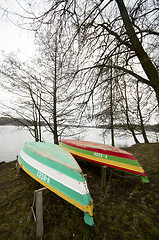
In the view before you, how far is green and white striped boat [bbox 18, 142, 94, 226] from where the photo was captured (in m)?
1.54

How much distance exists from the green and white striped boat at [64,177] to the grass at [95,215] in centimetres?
51

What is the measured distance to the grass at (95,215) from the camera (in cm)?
164

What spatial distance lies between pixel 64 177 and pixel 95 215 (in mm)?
1029

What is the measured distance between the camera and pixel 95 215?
196 centimetres

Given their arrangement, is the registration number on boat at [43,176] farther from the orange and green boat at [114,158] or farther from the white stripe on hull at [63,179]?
the orange and green boat at [114,158]

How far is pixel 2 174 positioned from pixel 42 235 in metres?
3.29

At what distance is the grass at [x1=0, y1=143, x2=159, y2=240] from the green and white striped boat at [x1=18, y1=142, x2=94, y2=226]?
512 millimetres

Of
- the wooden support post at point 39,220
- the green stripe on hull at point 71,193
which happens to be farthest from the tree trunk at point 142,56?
the wooden support post at point 39,220

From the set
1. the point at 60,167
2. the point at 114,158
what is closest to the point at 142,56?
the point at 114,158

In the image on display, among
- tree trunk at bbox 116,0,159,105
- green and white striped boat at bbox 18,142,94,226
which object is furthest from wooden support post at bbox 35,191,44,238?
tree trunk at bbox 116,0,159,105

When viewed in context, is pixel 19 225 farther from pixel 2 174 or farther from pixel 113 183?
pixel 2 174

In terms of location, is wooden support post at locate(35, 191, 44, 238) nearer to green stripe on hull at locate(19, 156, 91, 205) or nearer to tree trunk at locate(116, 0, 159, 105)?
green stripe on hull at locate(19, 156, 91, 205)

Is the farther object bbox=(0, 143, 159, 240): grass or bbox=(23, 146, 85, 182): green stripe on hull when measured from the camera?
bbox=(23, 146, 85, 182): green stripe on hull

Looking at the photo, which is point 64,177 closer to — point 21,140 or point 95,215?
point 95,215
